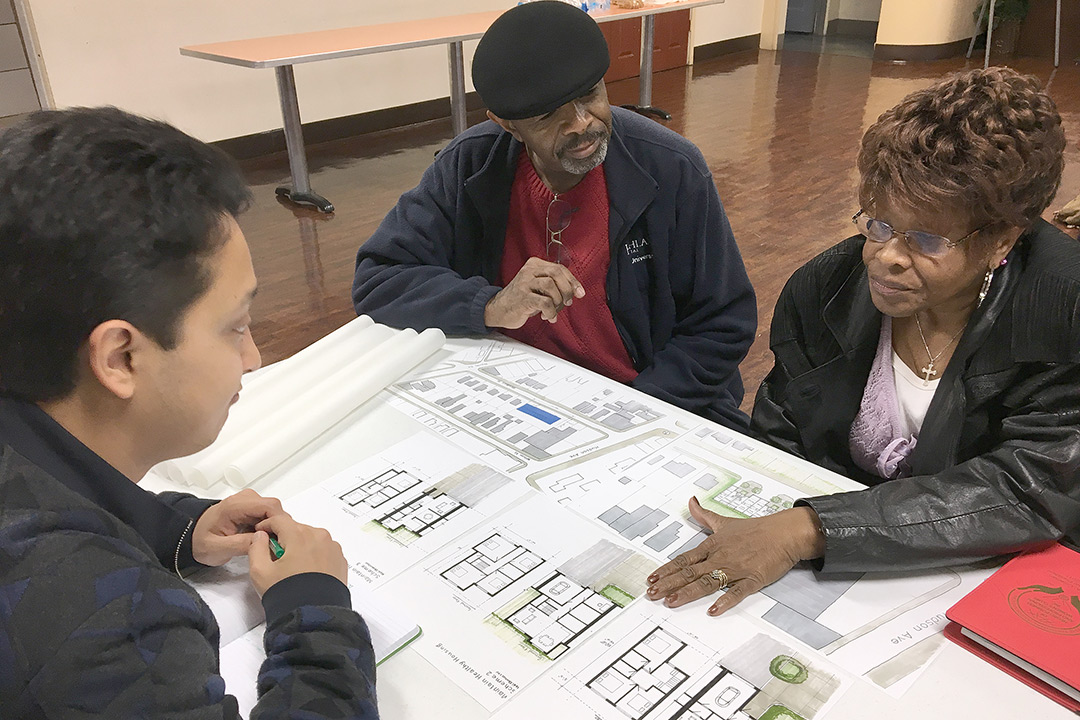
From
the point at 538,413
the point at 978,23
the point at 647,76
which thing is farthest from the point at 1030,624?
the point at 978,23

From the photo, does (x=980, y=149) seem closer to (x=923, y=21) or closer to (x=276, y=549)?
(x=276, y=549)

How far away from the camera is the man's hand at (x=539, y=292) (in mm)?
1527

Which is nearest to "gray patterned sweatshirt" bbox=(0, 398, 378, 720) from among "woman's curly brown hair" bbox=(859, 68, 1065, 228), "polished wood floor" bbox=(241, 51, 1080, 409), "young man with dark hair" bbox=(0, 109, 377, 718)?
"young man with dark hair" bbox=(0, 109, 377, 718)

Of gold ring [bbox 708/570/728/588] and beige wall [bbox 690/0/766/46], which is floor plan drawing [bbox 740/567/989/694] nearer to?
gold ring [bbox 708/570/728/588]

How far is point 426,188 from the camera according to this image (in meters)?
1.82

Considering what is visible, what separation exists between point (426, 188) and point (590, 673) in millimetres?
1226

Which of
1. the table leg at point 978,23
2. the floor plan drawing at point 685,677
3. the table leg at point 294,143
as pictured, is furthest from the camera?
the table leg at point 978,23

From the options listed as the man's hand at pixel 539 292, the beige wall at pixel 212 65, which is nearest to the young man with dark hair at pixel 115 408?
the man's hand at pixel 539 292

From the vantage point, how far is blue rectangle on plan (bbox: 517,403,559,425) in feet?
4.48

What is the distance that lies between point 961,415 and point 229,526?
1.06 meters

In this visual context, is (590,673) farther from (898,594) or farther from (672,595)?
(898,594)

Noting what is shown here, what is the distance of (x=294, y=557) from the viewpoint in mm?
923

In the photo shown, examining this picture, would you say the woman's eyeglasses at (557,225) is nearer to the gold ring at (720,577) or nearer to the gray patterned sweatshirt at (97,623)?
the gold ring at (720,577)

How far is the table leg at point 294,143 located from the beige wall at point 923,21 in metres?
6.92
